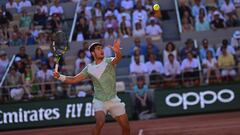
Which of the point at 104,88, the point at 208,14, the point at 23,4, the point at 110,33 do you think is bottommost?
the point at 104,88

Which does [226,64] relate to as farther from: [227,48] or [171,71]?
[171,71]

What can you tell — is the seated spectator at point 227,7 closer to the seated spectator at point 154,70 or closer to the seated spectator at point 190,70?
the seated spectator at point 190,70

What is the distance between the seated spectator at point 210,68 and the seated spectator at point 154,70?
4.91ft

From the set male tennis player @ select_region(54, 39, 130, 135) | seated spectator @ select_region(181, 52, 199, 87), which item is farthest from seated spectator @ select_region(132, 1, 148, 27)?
male tennis player @ select_region(54, 39, 130, 135)

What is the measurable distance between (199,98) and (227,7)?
5169 mm

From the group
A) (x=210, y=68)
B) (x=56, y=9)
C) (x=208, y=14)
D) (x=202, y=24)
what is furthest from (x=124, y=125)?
(x=56, y=9)

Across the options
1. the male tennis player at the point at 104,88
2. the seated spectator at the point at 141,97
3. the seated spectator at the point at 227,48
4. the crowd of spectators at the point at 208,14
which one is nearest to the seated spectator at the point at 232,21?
the crowd of spectators at the point at 208,14

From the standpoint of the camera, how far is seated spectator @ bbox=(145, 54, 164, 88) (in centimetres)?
1816

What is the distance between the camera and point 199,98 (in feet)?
57.9

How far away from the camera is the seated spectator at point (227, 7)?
20969 millimetres

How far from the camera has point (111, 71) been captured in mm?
9180

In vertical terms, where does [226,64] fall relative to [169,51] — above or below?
below

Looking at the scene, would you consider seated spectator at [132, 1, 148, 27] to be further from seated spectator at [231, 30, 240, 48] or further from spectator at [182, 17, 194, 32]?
seated spectator at [231, 30, 240, 48]

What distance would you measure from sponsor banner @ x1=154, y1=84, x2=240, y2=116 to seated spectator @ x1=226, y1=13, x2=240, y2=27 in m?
3.68
